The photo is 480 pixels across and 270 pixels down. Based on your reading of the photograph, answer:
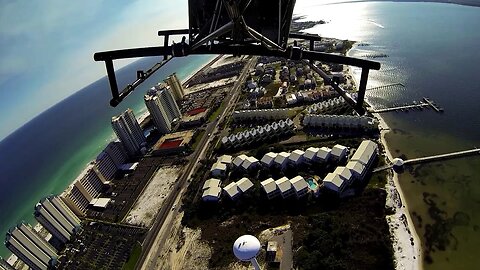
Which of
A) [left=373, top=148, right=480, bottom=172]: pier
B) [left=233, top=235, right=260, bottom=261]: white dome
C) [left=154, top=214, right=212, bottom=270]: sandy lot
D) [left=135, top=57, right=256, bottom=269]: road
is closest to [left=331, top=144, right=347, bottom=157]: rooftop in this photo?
[left=373, top=148, right=480, bottom=172]: pier

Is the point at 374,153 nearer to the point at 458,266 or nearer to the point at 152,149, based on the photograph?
the point at 458,266

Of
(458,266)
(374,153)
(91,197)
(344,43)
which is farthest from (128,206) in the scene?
(344,43)

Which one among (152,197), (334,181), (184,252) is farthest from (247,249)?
(152,197)

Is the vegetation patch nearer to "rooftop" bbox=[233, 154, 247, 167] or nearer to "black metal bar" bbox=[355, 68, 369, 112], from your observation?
"rooftop" bbox=[233, 154, 247, 167]

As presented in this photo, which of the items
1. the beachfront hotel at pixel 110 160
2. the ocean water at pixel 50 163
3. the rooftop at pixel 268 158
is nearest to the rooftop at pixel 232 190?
the rooftop at pixel 268 158

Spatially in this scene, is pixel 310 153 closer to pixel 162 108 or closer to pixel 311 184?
pixel 311 184

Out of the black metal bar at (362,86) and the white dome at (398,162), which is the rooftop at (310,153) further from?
the black metal bar at (362,86)
